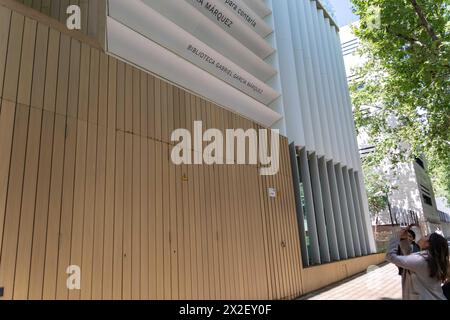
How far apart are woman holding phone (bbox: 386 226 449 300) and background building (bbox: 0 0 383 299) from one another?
3312 mm

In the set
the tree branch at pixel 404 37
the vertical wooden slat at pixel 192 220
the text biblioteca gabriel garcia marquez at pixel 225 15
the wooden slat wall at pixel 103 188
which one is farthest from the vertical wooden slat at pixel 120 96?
the tree branch at pixel 404 37

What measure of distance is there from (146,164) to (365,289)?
244 inches

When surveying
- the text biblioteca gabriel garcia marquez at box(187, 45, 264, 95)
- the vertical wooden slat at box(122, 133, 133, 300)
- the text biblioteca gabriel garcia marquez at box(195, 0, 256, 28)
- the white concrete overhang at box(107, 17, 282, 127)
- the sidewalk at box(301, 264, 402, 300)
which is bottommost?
the sidewalk at box(301, 264, 402, 300)

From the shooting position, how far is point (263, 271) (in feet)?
23.0

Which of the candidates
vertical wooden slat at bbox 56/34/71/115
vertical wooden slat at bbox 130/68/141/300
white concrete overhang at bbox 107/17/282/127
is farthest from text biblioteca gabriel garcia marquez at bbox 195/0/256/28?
vertical wooden slat at bbox 56/34/71/115

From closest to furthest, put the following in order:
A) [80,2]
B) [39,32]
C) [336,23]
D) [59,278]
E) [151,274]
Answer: [59,278], [39,32], [151,274], [80,2], [336,23]

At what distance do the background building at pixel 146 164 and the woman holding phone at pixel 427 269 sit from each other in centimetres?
331

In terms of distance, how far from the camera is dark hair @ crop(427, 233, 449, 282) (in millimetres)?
2746

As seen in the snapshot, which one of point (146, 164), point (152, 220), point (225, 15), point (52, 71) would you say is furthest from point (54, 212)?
point (225, 15)

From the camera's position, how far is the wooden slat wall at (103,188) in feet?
12.0

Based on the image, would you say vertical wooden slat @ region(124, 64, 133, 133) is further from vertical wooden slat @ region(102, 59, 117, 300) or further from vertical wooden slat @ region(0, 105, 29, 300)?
vertical wooden slat @ region(0, 105, 29, 300)

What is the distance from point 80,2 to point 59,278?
423 cm
